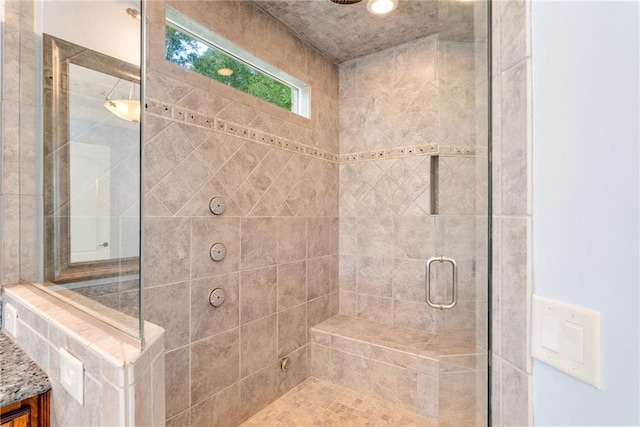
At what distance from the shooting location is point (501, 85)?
664mm

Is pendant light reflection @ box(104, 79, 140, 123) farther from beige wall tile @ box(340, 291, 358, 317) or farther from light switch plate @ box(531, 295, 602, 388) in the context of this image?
beige wall tile @ box(340, 291, 358, 317)

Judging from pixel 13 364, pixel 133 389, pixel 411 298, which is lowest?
pixel 411 298

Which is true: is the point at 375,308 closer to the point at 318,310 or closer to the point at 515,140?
the point at 318,310

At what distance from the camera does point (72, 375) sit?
0.80 meters

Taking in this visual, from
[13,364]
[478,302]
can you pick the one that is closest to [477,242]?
[478,302]

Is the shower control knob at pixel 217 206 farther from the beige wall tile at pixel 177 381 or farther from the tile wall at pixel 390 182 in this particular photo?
the tile wall at pixel 390 182

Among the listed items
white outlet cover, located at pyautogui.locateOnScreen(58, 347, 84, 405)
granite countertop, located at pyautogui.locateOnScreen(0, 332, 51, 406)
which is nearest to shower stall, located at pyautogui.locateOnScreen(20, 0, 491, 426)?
white outlet cover, located at pyautogui.locateOnScreen(58, 347, 84, 405)

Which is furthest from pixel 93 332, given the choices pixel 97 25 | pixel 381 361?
pixel 381 361

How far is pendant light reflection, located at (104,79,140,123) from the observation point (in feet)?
3.32

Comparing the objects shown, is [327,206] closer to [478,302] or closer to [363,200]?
[363,200]

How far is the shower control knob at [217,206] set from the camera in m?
1.77

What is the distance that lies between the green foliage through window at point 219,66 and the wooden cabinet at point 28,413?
154 cm

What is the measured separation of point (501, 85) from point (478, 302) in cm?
53

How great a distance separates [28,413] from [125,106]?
98 centimetres
